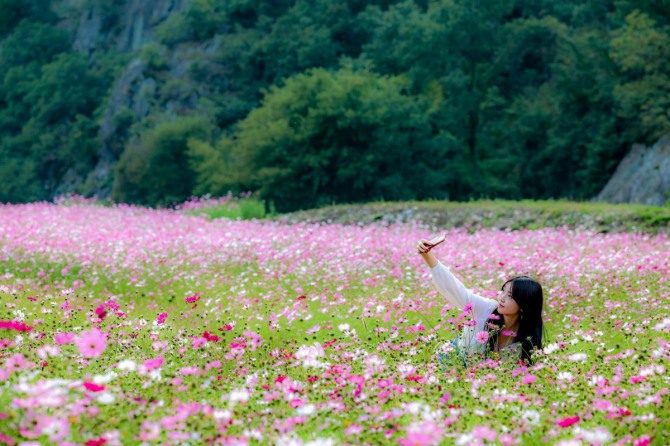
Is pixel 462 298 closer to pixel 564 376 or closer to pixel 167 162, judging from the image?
pixel 564 376

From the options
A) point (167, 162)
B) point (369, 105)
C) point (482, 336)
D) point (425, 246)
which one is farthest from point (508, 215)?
point (167, 162)

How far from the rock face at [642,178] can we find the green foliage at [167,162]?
658 inches

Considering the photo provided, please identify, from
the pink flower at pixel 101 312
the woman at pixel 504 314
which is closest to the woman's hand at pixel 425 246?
the woman at pixel 504 314

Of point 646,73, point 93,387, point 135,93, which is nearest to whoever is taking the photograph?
point 93,387

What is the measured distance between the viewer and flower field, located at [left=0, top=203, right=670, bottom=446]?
3137 millimetres

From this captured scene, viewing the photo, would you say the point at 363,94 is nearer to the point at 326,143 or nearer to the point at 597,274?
the point at 326,143

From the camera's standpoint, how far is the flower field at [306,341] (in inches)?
123

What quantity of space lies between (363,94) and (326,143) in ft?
7.22

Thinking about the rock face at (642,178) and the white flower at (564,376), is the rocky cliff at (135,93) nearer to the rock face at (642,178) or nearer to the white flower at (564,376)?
the rock face at (642,178)

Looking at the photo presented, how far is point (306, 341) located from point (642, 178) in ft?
75.8

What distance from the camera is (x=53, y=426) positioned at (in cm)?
251

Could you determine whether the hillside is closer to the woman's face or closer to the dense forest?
the dense forest

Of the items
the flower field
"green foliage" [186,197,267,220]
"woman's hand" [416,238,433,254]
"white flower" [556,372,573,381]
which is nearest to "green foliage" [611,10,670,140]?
"green foliage" [186,197,267,220]

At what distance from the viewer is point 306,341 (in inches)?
264
